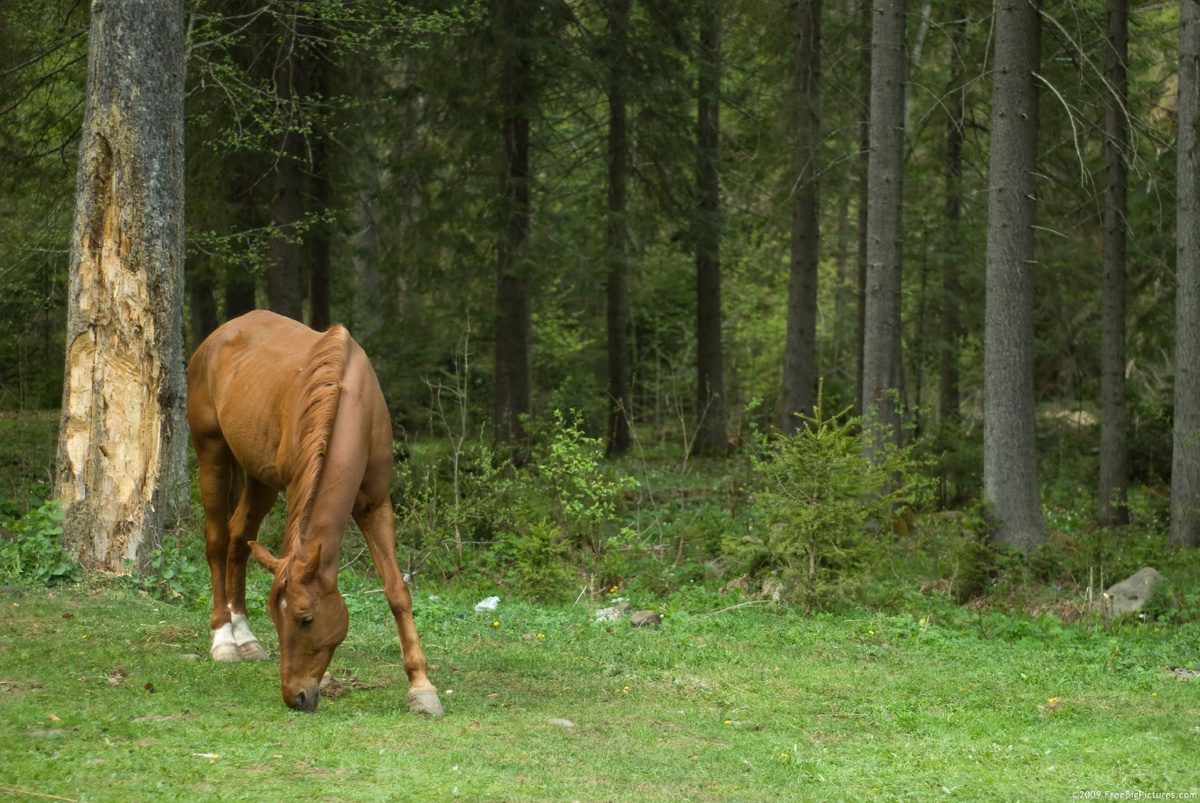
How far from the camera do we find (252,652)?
6.94 meters

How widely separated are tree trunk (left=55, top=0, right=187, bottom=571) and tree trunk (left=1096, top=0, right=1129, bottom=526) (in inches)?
487

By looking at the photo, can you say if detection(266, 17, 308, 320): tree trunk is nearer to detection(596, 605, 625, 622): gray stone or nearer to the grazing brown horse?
detection(596, 605, 625, 622): gray stone

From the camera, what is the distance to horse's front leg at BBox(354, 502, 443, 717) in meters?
5.84

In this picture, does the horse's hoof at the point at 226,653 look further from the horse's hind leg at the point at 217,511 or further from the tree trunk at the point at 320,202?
the tree trunk at the point at 320,202

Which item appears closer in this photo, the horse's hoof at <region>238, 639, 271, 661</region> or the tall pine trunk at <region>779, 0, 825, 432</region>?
the horse's hoof at <region>238, 639, 271, 661</region>

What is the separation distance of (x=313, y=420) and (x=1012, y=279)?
29.7ft

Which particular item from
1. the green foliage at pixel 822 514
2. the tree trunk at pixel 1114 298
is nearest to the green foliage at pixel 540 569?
the green foliage at pixel 822 514

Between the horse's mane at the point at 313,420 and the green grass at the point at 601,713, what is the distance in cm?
102

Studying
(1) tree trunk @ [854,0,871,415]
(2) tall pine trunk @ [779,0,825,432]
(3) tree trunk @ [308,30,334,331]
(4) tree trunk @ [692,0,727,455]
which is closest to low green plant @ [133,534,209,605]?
(3) tree trunk @ [308,30,334,331]

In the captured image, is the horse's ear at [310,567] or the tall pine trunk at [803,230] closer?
the horse's ear at [310,567]

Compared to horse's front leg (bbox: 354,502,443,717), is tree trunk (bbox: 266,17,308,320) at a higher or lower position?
higher

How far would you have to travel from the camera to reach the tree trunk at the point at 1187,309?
45.0 ft

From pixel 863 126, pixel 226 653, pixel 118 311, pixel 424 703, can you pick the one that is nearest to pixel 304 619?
pixel 424 703

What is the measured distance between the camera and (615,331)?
22.4 metres
